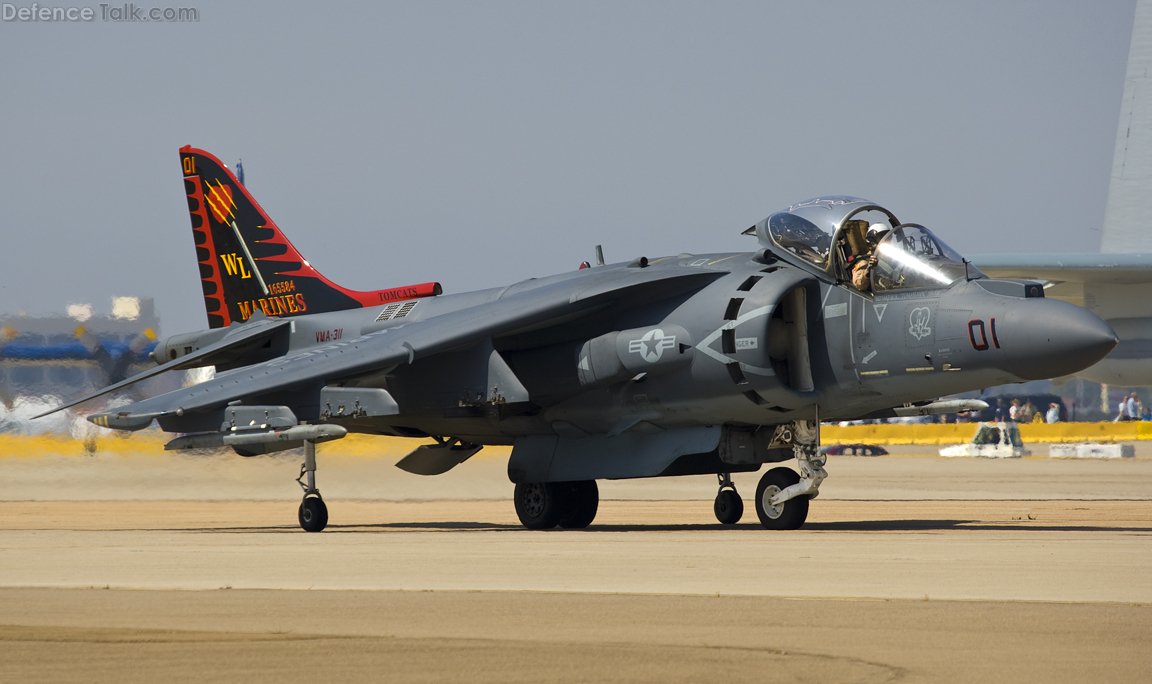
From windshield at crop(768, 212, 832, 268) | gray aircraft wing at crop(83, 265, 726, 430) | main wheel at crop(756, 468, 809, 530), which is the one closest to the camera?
main wheel at crop(756, 468, 809, 530)

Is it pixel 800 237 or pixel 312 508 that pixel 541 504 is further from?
pixel 800 237

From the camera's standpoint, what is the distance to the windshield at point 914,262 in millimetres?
12539

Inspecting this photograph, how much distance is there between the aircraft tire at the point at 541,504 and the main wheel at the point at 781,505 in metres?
3.00

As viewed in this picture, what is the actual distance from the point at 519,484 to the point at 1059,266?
1035 cm

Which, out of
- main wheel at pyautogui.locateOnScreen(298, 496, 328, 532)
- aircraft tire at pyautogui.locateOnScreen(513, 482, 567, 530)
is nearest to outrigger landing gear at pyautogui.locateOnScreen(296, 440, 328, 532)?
main wheel at pyautogui.locateOnScreen(298, 496, 328, 532)

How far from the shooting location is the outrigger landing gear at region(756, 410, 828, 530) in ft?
42.9

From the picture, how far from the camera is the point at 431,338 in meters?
14.5

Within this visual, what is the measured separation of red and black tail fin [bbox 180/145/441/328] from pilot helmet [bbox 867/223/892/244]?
8608 mm


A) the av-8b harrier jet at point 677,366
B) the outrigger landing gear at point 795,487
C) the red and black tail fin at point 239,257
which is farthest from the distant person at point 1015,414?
the outrigger landing gear at point 795,487

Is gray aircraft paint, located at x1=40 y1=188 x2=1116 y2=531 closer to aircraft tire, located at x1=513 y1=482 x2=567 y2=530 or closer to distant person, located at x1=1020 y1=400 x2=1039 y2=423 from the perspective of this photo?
aircraft tire, located at x1=513 y1=482 x2=567 y2=530

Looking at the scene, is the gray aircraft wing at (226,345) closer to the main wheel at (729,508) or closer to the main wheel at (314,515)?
the main wheel at (314,515)

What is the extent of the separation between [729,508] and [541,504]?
2.33m

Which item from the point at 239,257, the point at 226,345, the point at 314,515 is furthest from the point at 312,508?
the point at 239,257

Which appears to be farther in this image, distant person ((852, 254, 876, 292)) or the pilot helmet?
the pilot helmet
